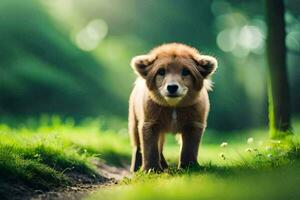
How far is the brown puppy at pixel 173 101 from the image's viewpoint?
8.52 meters

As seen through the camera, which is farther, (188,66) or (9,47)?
(9,47)

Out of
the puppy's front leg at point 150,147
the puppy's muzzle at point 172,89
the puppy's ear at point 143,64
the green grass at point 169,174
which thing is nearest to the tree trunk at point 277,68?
the green grass at point 169,174

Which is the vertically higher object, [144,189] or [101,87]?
[101,87]

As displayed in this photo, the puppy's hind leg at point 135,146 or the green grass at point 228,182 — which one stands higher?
the puppy's hind leg at point 135,146

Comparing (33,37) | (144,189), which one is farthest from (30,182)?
(33,37)

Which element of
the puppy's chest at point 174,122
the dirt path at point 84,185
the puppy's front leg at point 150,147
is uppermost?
the puppy's chest at point 174,122

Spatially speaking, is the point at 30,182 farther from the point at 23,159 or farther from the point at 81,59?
the point at 81,59

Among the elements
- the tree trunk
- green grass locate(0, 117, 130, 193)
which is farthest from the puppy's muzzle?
the tree trunk

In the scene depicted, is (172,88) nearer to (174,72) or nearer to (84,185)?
(174,72)

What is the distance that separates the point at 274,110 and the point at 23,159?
16.3 feet

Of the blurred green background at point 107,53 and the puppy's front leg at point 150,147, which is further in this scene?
the blurred green background at point 107,53

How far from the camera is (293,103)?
2875 centimetres

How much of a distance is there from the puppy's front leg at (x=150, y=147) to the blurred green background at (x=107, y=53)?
18477 millimetres

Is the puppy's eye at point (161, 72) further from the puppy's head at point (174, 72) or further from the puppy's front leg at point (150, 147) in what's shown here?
the puppy's front leg at point (150, 147)
